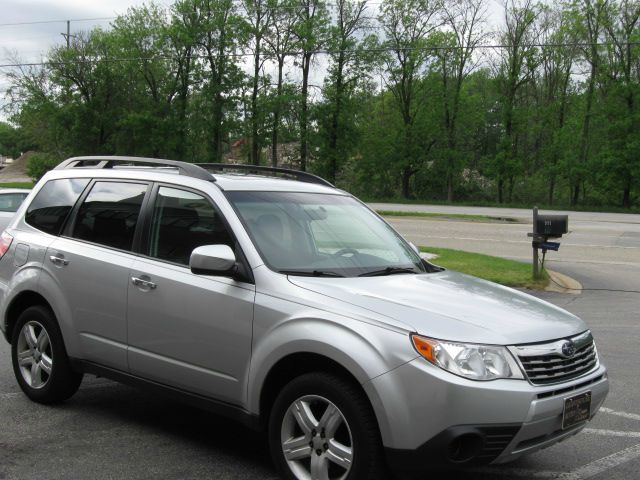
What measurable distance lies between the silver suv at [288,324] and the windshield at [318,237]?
0.01 m

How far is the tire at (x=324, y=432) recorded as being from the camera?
3.47 meters

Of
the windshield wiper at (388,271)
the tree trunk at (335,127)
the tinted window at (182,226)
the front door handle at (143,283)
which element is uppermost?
the tree trunk at (335,127)

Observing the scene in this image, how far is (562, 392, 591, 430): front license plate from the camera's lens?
11.9ft

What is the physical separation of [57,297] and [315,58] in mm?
45571

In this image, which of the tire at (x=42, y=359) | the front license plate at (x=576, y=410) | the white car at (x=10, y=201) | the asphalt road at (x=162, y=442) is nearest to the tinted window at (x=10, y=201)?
the white car at (x=10, y=201)

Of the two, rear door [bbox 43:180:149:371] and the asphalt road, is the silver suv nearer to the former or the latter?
rear door [bbox 43:180:149:371]

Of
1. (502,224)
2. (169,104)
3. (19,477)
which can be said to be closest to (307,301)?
(19,477)

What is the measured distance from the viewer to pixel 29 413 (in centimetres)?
532

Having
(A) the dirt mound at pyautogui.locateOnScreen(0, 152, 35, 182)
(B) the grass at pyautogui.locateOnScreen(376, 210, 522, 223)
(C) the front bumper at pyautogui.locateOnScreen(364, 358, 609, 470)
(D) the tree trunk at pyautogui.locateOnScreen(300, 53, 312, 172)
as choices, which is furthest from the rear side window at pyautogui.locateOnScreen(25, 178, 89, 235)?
(A) the dirt mound at pyautogui.locateOnScreen(0, 152, 35, 182)

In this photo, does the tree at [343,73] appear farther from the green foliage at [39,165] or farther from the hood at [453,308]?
the hood at [453,308]

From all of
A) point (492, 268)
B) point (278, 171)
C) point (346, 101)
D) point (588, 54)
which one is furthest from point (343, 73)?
point (278, 171)

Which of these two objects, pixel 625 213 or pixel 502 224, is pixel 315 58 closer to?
pixel 625 213

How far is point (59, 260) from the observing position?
17.3 feet

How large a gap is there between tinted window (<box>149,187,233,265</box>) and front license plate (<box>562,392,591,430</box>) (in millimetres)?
2069
